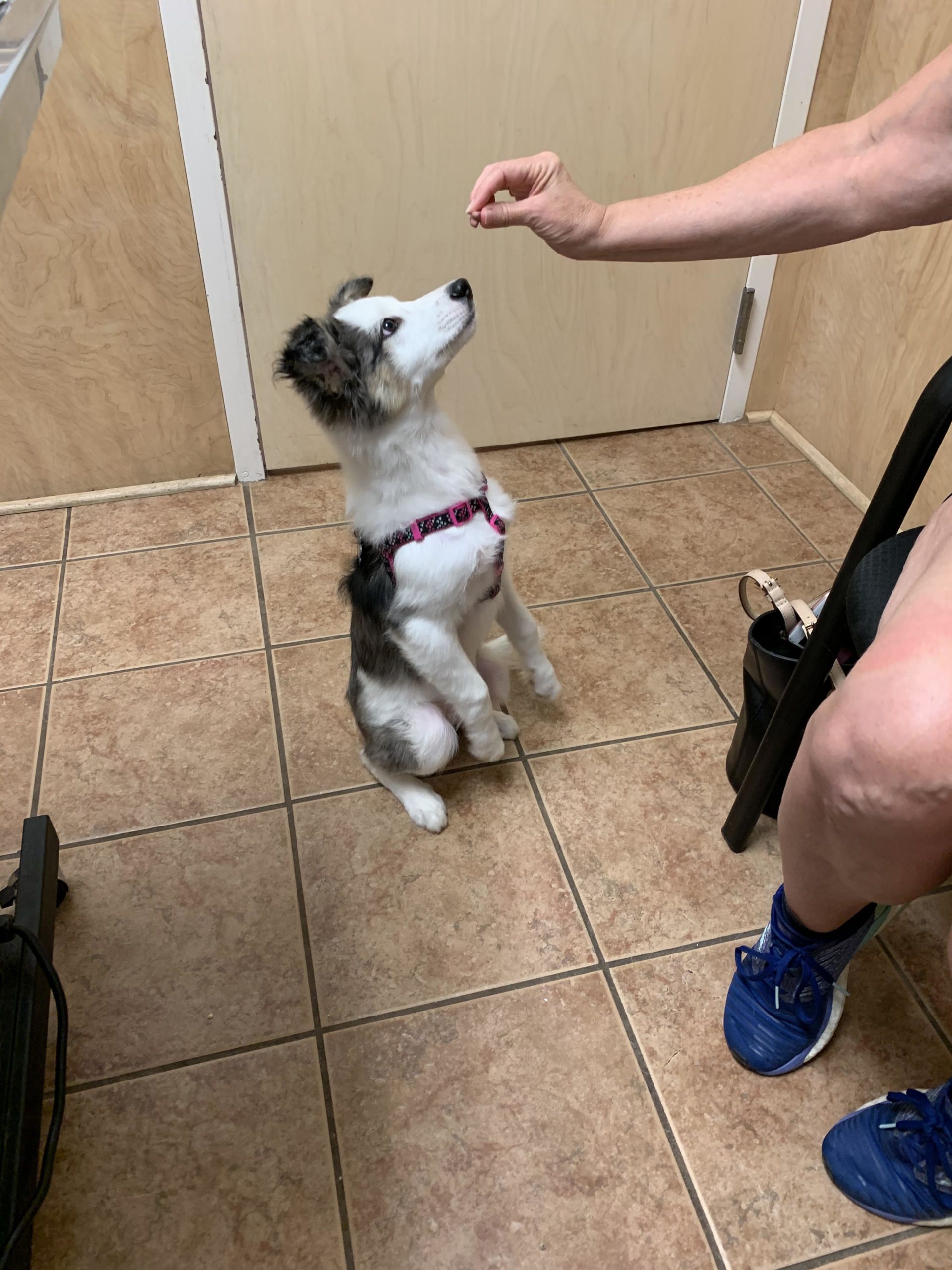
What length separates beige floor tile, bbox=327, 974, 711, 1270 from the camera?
0.95m

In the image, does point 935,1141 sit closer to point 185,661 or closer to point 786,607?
point 786,607

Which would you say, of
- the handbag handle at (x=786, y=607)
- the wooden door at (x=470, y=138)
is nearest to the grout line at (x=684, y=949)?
the handbag handle at (x=786, y=607)

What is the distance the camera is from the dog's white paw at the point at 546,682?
1.47m

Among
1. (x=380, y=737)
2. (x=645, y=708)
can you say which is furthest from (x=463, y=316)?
(x=645, y=708)

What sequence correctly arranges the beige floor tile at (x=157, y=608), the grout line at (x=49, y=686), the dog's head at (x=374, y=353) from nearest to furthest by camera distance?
the dog's head at (x=374, y=353)
the grout line at (x=49, y=686)
the beige floor tile at (x=157, y=608)

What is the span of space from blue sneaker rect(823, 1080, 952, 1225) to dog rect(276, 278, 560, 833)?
69cm

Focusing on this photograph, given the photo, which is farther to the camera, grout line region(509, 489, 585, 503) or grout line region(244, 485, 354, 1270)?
grout line region(509, 489, 585, 503)

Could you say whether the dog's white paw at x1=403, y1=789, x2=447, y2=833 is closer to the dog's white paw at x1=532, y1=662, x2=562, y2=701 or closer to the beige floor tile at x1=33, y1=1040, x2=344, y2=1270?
the dog's white paw at x1=532, y1=662, x2=562, y2=701

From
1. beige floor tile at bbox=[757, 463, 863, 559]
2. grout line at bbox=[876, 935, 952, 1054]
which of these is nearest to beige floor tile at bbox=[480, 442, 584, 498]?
beige floor tile at bbox=[757, 463, 863, 559]

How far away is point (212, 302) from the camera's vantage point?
6.35 ft

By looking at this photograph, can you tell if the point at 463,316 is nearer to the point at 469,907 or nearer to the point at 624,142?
the point at 469,907

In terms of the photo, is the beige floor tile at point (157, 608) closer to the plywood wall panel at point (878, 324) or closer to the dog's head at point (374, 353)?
the dog's head at point (374, 353)

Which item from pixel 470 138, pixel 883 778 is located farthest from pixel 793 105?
pixel 883 778

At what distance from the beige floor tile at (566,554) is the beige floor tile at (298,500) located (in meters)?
0.46
